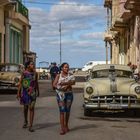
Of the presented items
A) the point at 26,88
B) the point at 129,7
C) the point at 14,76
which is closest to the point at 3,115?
the point at 26,88

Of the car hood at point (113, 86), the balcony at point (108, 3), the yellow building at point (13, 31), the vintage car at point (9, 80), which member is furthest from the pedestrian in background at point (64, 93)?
the balcony at point (108, 3)

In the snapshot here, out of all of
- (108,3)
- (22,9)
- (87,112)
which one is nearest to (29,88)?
(87,112)

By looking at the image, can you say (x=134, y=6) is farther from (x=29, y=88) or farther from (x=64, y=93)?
(x=64, y=93)

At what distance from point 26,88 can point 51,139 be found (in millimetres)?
1996

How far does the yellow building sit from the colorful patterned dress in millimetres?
35640

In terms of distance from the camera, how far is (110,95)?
18.1 meters

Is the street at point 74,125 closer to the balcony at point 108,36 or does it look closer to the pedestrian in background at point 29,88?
the pedestrian in background at point 29,88

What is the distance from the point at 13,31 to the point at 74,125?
44711 millimetres

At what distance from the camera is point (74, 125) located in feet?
52.5

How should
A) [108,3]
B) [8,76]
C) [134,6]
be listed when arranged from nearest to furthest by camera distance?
1. [8,76]
2. [134,6]
3. [108,3]

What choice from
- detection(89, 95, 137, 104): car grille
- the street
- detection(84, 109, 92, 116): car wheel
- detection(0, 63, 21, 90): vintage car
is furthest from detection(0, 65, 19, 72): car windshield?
detection(89, 95, 137, 104): car grille

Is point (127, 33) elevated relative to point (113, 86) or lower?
elevated

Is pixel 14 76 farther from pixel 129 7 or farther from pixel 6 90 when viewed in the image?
pixel 129 7

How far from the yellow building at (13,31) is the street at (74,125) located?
104ft
